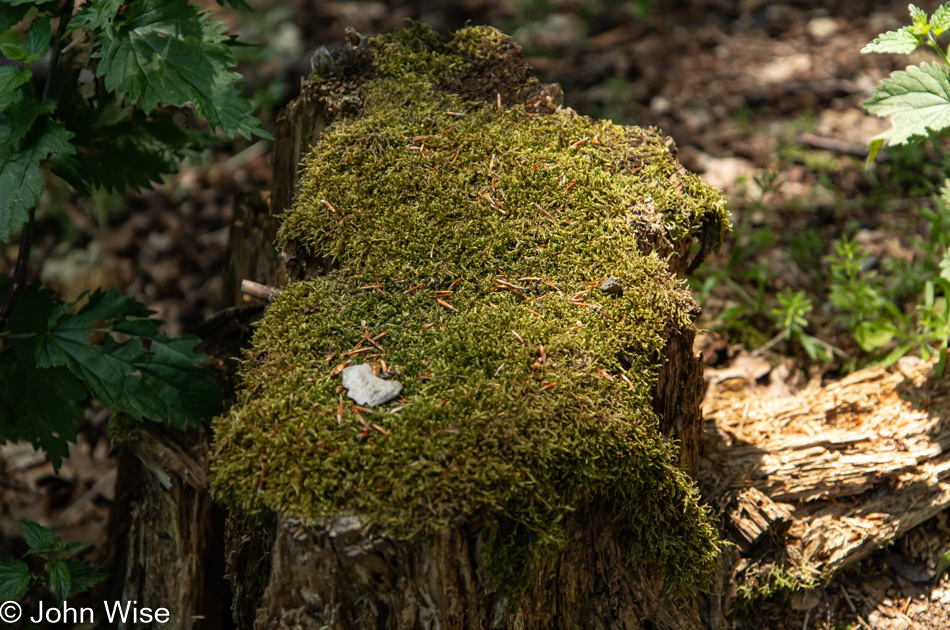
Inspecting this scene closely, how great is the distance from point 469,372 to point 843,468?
1.60 meters

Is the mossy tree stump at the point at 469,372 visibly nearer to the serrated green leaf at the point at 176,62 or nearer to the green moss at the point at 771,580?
the green moss at the point at 771,580

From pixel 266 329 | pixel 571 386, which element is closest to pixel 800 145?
pixel 571 386

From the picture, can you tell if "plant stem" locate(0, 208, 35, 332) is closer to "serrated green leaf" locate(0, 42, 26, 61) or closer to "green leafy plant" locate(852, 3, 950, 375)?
"serrated green leaf" locate(0, 42, 26, 61)

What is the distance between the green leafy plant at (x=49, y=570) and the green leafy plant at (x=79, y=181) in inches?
10.1

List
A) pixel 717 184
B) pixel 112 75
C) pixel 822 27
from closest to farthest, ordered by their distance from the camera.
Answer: pixel 112 75
pixel 717 184
pixel 822 27

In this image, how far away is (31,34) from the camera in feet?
7.09

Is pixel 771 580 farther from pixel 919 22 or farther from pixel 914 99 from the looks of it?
pixel 919 22

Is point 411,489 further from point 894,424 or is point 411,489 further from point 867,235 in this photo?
point 867,235

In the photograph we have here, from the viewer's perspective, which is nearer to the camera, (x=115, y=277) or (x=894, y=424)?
(x=894, y=424)

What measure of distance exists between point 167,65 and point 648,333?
1.78 m

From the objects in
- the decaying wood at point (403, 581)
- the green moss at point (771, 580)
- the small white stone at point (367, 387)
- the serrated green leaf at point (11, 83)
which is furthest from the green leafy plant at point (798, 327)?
the serrated green leaf at point (11, 83)

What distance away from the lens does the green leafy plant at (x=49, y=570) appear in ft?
6.93

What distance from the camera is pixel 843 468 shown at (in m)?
2.50

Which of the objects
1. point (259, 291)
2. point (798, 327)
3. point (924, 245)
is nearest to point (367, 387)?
point (259, 291)
